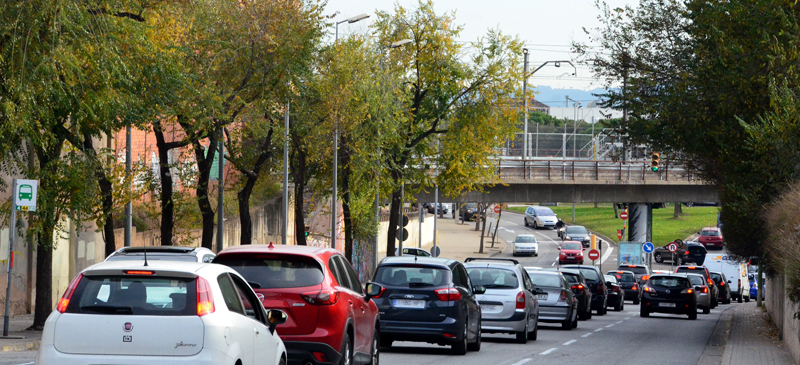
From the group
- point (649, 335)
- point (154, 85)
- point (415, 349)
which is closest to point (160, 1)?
point (154, 85)

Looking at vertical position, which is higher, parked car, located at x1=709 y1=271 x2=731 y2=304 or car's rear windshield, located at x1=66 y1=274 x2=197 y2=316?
car's rear windshield, located at x1=66 y1=274 x2=197 y2=316

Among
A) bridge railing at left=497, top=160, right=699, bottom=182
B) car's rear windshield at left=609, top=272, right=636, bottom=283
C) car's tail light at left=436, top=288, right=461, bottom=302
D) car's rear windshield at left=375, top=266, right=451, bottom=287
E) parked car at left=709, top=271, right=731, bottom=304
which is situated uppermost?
bridge railing at left=497, top=160, right=699, bottom=182

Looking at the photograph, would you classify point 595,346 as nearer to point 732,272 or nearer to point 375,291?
point 375,291

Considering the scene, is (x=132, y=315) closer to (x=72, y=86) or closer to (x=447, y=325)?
(x=72, y=86)

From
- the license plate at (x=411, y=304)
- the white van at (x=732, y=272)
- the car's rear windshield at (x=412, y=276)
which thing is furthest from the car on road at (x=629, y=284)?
the license plate at (x=411, y=304)

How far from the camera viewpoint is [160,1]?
1855 centimetres

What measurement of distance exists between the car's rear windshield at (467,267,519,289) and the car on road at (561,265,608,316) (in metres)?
14.5

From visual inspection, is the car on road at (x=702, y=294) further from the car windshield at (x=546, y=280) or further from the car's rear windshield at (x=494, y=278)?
the car's rear windshield at (x=494, y=278)

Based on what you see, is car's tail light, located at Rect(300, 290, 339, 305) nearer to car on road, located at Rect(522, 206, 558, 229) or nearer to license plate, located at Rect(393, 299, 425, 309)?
license plate, located at Rect(393, 299, 425, 309)

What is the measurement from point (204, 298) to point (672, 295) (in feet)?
91.8

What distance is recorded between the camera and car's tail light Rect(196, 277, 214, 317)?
24.6ft

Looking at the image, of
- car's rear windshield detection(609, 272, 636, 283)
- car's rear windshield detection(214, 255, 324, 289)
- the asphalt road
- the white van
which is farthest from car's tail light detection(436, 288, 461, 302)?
the white van

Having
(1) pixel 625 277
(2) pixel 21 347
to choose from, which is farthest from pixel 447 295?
(1) pixel 625 277

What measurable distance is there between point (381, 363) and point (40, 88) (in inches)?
242
